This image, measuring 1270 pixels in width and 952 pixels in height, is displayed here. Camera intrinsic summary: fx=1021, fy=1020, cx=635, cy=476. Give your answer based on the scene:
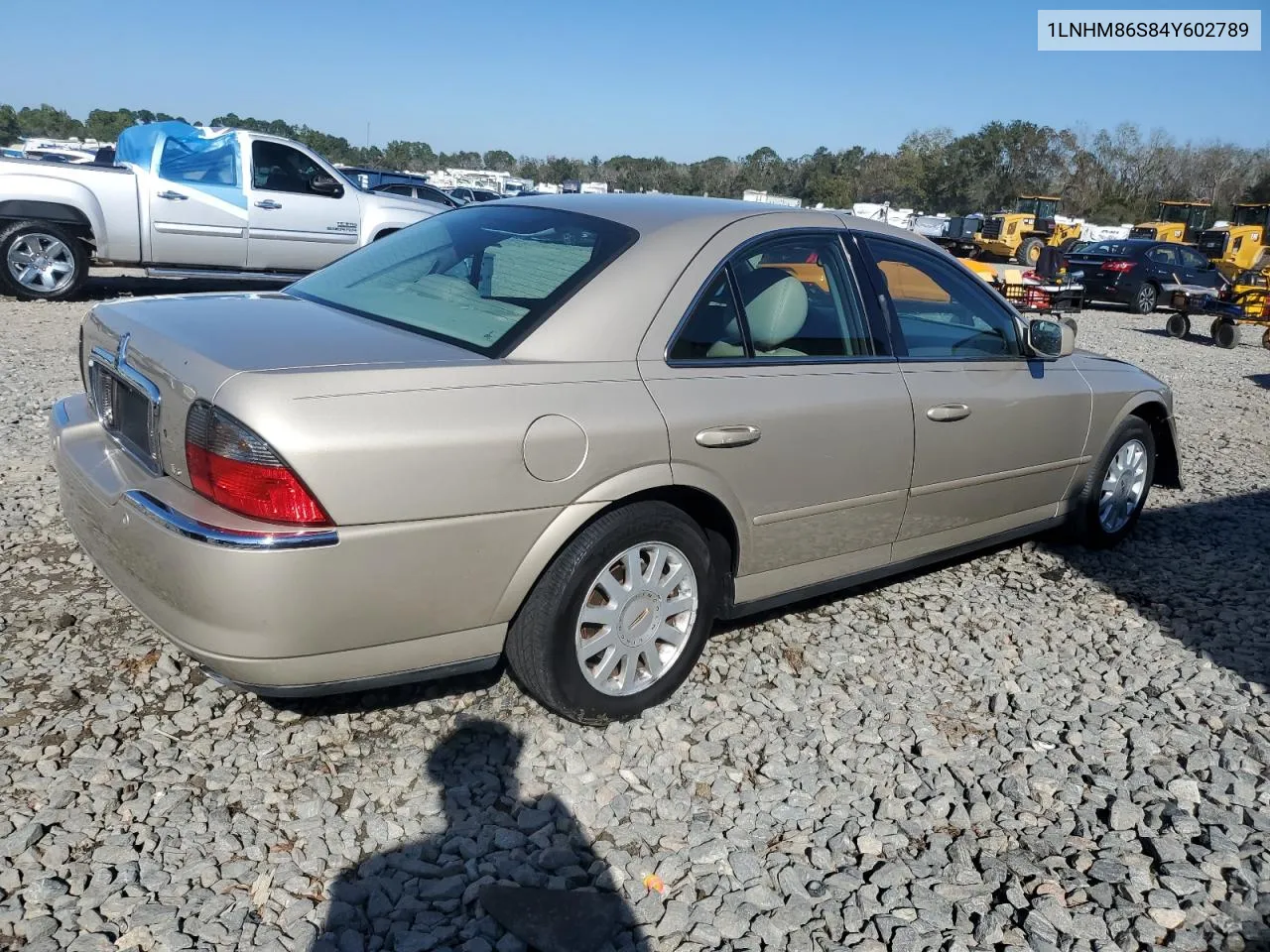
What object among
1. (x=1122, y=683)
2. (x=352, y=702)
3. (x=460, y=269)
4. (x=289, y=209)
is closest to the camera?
(x=352, y=702)

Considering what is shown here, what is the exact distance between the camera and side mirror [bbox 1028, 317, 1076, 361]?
14.4ft

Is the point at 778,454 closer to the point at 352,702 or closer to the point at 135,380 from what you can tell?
the point at 352,702

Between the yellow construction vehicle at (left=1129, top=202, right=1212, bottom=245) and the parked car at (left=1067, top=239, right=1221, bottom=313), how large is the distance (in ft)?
42.3

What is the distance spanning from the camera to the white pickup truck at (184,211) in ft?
33.9

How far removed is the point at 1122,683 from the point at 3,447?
5.56m

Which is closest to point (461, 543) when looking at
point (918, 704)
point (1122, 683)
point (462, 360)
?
point (462, 360)

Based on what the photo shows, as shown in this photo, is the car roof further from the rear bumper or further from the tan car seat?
the rear bumper

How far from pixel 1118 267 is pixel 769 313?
18831 millimetres

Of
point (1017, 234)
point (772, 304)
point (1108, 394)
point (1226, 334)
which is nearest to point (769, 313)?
point (772, 304)

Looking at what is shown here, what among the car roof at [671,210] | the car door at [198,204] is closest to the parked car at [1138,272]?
the car door at [198,204]

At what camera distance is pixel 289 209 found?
38.7 ft

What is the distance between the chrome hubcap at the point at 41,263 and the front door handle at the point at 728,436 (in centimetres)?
986

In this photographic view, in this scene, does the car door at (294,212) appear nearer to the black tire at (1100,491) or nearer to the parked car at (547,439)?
the parked car at (547,439)

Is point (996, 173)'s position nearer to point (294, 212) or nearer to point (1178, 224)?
point (1178, 224)
